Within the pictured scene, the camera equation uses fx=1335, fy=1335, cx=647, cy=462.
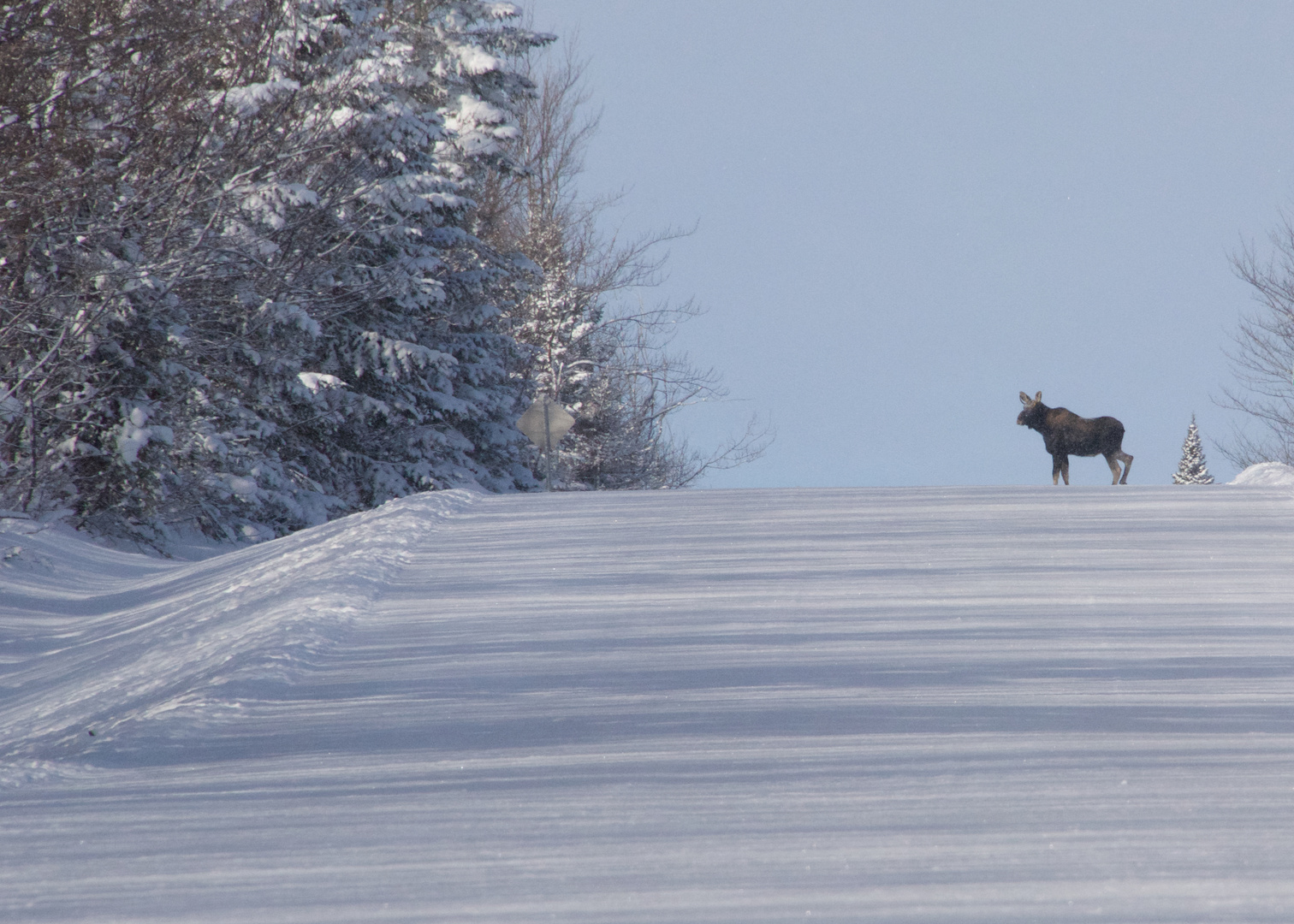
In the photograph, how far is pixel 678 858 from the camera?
3369mm

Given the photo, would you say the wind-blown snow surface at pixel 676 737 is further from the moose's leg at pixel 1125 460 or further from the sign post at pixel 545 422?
the sign post at pixel 545 422

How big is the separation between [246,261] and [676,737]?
420 inches

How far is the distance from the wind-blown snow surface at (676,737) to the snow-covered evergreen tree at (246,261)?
3952 millimetres

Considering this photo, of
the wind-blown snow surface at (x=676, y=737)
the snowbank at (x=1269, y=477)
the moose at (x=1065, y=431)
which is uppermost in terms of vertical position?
the moose at (x=1065, y=431)

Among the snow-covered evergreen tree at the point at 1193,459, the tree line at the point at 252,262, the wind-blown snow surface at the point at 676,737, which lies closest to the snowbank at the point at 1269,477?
the wind-blown snow surface at the point at 676,737

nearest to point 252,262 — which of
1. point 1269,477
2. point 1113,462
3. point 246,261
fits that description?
point 246,261

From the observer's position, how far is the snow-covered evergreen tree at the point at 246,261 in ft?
34.0

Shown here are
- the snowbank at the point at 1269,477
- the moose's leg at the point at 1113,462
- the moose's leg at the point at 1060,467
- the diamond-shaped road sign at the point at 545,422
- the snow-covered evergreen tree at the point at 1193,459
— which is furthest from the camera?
the snow-covered evergreen tree at the point at 1193,459

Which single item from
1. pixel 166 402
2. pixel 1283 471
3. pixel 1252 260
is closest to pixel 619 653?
pixel 1283 471

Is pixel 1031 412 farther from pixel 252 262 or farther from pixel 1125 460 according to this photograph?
pixel 252 262

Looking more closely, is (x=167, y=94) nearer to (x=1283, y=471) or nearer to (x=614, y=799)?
(x=614, y=799)

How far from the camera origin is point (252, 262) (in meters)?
12.9

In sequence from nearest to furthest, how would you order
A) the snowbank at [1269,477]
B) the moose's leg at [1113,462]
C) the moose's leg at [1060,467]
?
the snowbank at [1269,477]
the moose's leg at [1060,467]
the moose's leg at [1113,462]

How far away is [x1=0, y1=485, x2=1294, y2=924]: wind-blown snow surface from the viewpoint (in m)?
3.23
